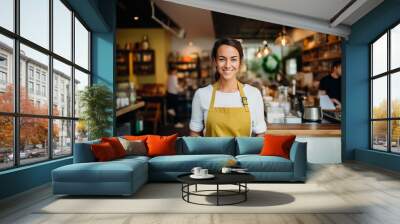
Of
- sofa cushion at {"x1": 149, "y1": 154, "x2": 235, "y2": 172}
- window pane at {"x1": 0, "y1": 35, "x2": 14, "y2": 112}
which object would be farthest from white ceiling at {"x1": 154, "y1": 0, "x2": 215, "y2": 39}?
window pane at {"x1": 0, "y1": 35, "x2": 14, "y2": 112}

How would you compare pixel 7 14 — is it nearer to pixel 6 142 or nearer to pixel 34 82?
pixel 34 82

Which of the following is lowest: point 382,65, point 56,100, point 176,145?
point 176,145

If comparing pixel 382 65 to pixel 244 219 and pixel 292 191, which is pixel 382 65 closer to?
pixel 292 191

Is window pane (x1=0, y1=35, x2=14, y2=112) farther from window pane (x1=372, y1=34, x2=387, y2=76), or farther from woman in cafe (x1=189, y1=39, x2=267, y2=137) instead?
window pane (x1=372, y1=34, x2=387, y2=76)

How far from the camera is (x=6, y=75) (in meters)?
5.65

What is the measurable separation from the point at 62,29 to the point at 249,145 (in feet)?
11.9

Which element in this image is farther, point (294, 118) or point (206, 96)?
point (294, 118)

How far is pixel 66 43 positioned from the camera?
26.6ft

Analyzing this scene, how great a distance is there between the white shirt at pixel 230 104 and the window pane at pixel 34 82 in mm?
2770

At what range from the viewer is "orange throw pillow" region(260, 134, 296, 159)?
698 cm

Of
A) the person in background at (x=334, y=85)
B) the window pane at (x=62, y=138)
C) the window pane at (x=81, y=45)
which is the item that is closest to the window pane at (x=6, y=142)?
the window pane at (x=62, y=138)

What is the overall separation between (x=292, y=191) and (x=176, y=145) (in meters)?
2.23

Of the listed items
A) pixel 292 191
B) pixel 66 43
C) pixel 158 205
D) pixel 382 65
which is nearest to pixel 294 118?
pixel 382 65

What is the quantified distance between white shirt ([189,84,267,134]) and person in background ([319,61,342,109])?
3.19 m
